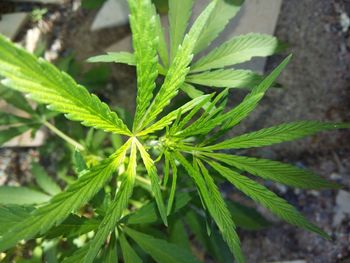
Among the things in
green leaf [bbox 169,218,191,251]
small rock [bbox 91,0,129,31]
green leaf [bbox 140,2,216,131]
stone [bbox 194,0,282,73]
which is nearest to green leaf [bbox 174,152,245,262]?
green leaf [bbox 140,2,216,131]

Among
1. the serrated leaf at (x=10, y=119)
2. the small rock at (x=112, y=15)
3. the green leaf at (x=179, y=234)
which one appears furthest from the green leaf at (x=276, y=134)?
the small rock at (x=112, y=15)

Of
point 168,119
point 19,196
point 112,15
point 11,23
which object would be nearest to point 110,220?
point 168,119

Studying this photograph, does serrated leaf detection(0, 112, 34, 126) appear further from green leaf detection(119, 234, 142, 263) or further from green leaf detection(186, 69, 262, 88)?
green leaf detection(186, 69, 262, 88)

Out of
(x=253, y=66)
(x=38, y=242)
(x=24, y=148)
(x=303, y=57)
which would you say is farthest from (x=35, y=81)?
(x=24, y=148)

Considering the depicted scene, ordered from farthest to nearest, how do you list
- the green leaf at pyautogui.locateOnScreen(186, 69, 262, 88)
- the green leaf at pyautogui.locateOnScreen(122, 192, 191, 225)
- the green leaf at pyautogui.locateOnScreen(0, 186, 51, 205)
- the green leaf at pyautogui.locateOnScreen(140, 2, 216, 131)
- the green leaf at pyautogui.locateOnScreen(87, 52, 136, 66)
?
the green leaf at pyautogui.locateOnScreen(0, 186, 51, 205), the green leaf at pyautogui.locateOnScreen(122, 192, 191, 225), the green leaf at pyautogui.locateOnScreen(186, 69, 262, 88), the green leaf at pyautogui.locateOnScreen(87, 52, 136, 66), the green leaf at pyautogui.locateOnScreen(140, 2, 216, 131)

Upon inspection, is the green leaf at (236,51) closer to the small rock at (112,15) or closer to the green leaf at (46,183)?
the green leaf at (46,183)
